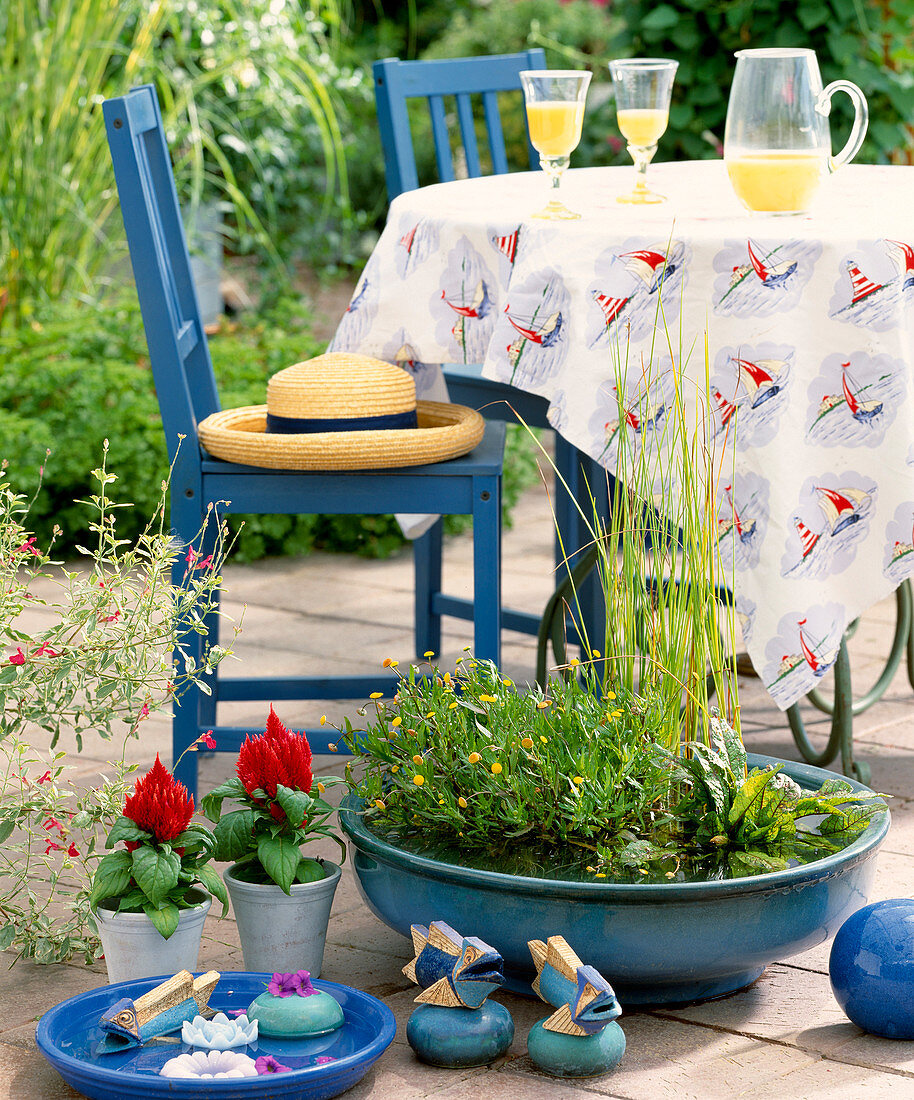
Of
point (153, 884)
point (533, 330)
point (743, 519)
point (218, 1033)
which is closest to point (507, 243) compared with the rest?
point (533, 330)

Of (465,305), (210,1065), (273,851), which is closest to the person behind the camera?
(210,1065)

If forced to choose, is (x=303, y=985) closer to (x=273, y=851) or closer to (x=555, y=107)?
(x=273, y=851)

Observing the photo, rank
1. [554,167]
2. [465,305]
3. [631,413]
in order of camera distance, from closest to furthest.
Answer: [631,413] → [465,305] → [554,167]

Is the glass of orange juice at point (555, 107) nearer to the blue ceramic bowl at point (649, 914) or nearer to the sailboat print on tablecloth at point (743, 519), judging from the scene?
the sailboat print on tablecloth at point (743, 519)

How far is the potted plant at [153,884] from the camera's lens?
69.6 inches

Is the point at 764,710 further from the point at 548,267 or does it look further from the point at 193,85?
the point at 193,85

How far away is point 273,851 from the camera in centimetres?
184

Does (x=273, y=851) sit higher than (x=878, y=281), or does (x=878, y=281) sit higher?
(x=878, y=281)

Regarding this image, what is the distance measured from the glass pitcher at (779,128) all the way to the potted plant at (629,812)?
1.51 feet

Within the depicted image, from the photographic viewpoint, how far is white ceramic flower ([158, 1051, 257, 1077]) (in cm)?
162

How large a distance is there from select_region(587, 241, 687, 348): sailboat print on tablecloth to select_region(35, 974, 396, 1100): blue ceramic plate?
3.27 feet

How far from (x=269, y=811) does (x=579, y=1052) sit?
1.52ft

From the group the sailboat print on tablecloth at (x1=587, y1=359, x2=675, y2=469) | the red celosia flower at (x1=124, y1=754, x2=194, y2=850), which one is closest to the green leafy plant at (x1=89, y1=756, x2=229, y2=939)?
the red celosia flower at (x1=124, y1=754, x2=194, y2=850)

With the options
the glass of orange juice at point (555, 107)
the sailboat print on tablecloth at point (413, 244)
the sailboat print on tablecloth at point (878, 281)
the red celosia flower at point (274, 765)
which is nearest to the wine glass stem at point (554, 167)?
the glass of orange juice at point (555, 107)
